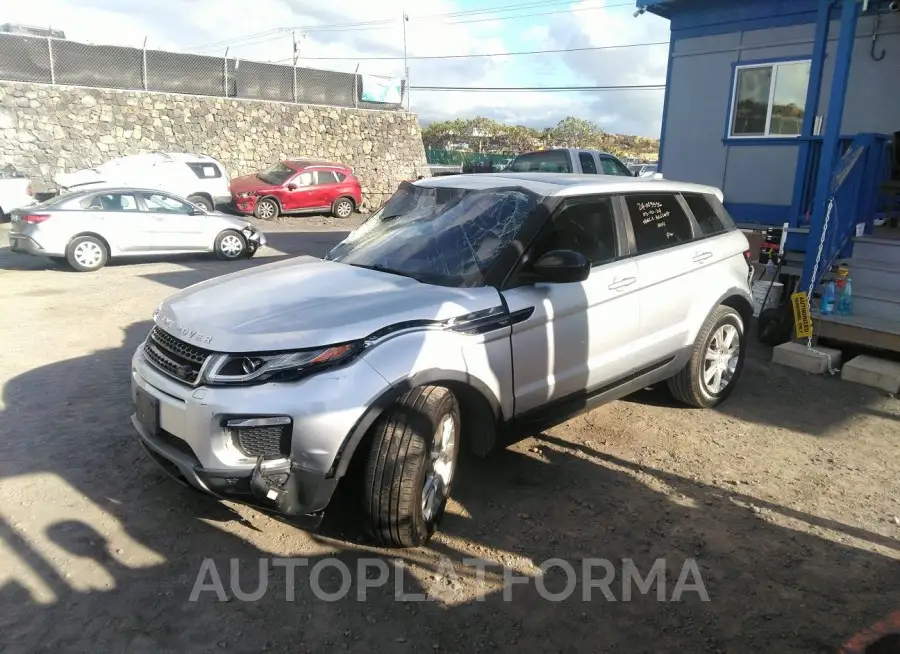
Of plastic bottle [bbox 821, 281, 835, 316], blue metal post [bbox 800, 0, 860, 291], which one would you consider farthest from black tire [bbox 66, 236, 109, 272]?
plastic bottle [bbox 821, 281, 835, 316]

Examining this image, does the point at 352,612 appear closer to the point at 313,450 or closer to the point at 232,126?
the point at 313,450

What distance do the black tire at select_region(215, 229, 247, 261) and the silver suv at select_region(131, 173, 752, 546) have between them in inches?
354

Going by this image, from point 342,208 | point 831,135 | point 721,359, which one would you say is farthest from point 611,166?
point 342,208

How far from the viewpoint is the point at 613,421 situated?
16.9 feet

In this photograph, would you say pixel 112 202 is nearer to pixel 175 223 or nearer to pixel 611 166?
pixel 175 223

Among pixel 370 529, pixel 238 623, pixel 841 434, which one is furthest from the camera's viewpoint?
pixel 841 434

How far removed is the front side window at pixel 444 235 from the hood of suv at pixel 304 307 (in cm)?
15

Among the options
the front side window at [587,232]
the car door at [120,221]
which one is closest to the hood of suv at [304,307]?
the front side window at [587,232]

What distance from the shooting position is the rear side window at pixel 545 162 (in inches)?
465

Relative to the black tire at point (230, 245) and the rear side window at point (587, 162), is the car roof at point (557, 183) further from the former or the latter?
the black tire at point (230, 245)

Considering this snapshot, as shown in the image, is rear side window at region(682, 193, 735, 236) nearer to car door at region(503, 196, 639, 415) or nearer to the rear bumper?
car door at region(503, 196, 639, 415)

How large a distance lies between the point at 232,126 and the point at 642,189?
22.2m

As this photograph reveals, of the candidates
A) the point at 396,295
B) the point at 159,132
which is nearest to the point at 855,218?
the point at 396,295

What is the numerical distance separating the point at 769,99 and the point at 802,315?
5085 mm
